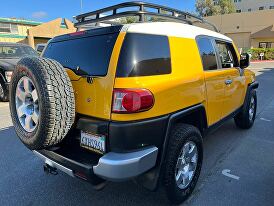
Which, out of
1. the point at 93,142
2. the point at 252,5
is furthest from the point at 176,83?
the point at 252,5

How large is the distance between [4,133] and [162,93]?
409 cm

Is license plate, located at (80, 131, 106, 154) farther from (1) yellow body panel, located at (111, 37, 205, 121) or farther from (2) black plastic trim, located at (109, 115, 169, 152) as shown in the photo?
(1) yellow body panel, located at (111, 37, 205, 121)

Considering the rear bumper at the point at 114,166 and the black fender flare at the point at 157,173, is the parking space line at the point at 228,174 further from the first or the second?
the rear bumper at the point at 114,166

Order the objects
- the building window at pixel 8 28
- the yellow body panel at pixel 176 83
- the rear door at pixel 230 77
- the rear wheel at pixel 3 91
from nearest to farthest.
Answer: the yellow body panel at pixel 176 83, the rear door at pixel 230 77, the rear wheel at pixel 3 91, the building window at pixel 8 28

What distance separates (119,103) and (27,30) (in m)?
28.9

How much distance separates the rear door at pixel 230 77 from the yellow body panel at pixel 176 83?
0.91 m

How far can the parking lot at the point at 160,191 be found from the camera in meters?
2.90

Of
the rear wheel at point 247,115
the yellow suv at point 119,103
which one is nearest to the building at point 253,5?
the rear wheel at point 247,115

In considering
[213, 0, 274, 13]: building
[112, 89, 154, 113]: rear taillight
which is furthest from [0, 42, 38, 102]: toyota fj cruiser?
[213, 0, 274, 13]: building

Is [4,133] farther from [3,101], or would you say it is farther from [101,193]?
[3,101]

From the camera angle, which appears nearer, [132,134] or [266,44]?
[132,134]

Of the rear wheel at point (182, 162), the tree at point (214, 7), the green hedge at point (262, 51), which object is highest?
the tree at point (214, 7)

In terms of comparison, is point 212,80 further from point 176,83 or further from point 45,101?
point 45,101

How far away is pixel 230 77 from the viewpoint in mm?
3912
